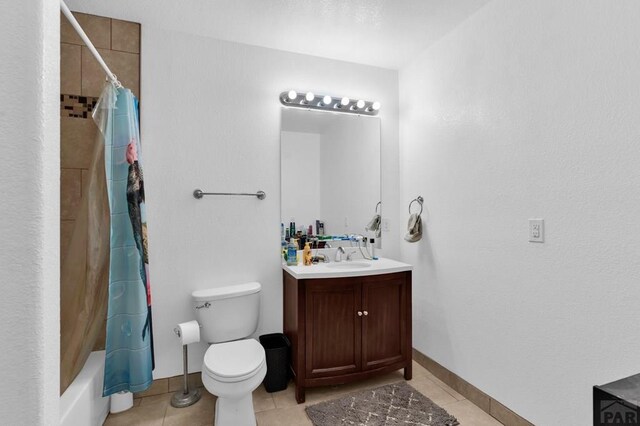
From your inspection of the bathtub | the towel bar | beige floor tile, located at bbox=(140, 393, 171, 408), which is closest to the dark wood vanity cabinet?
the towel bar

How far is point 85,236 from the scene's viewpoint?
176 cm

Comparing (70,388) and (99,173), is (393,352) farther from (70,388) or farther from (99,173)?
(99,173)

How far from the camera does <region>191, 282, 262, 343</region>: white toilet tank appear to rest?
2.14 m

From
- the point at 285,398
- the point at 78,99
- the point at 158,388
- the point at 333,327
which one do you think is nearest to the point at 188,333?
the point at 158,388

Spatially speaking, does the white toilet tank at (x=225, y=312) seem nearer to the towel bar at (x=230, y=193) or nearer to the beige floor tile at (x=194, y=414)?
the beige floor tile at (x=194, y=414)

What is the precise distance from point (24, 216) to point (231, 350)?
4.70 feet

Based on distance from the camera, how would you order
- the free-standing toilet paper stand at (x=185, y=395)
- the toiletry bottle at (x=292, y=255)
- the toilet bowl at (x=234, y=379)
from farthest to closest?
the toiletry bottle at (x=292, y=255), the free-standing toilet paper stand at (x=185, y=395), the toilet bowl at (x=234, y=379)

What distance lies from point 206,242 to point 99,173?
794mm

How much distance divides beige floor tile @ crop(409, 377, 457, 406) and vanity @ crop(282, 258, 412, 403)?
87 mm

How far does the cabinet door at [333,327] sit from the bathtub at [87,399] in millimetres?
1192

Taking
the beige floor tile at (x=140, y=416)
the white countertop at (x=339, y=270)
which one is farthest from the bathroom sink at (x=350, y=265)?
the beige floor tile at (x=140, y=416)

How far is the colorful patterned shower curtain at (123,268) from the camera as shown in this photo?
1.73m

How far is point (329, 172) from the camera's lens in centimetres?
267

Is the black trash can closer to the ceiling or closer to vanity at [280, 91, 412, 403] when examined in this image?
vanity at [280, 91, 412, 403]
